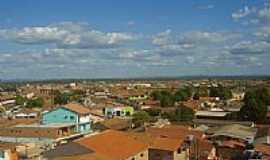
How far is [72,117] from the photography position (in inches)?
1542

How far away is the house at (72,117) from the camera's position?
126 feet

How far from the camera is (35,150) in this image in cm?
2991

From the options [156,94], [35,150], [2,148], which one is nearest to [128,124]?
[35,150]

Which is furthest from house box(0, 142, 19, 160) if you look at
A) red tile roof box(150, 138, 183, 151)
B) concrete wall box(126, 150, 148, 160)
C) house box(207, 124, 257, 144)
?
house box(207, 124, 257, 144)

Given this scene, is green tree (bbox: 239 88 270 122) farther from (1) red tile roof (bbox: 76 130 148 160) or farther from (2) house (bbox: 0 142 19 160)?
(2) house (bbox: 0 142 19 160)

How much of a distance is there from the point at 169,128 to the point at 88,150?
12.7m

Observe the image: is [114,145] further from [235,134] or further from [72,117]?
[72,117]

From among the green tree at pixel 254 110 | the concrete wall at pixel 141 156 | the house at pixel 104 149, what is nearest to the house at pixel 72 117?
the house at pixel 104 149

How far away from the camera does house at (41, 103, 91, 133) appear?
3838 cm

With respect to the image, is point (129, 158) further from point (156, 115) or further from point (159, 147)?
point (156, 115)

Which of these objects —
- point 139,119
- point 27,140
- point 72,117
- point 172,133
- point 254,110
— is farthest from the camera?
point 254,110

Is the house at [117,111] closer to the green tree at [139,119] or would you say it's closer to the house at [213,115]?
the house at [213,115]

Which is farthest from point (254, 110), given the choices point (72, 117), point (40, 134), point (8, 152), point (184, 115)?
point (8, 152)

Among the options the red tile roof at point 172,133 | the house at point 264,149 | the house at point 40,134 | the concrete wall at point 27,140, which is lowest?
the concrete wall at point 27,140
